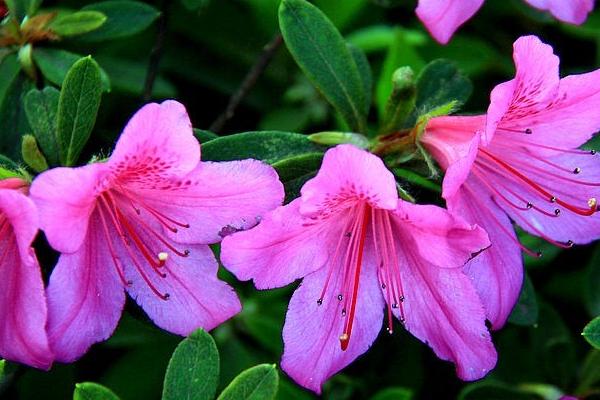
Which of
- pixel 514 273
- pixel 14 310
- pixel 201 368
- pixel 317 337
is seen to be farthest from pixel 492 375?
pixel 14 310

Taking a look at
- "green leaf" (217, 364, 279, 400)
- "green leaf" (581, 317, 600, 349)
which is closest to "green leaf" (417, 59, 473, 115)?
"green leaf" (581, 317, 600, 349)

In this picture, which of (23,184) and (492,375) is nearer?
(23,184)

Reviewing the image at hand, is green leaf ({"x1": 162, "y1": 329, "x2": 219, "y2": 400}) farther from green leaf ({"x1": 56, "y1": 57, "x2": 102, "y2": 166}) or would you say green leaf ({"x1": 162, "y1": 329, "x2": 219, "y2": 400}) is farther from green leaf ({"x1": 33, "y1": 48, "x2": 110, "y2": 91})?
green leaf ({"x1": 33, "y1": 48, "x2": 110, "y2": 91})

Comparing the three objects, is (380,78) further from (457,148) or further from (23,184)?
(23,184)

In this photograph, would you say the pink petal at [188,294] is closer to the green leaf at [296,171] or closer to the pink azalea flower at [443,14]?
the green leaf at [296,171]

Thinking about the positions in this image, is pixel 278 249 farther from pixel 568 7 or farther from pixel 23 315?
pixel 568 7

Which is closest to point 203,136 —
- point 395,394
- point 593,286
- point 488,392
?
point 395,394

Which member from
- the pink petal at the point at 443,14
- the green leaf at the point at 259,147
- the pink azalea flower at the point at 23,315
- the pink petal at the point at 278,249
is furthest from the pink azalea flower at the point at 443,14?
the pink azalea flower at the point at 23,315

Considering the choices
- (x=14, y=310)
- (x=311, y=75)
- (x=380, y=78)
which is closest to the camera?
(x=14, y=310)

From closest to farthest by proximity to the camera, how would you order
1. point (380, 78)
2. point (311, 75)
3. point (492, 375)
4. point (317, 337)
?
point (317, 337) < point (311, 75) < point (492, 375) < point (380, 78)
